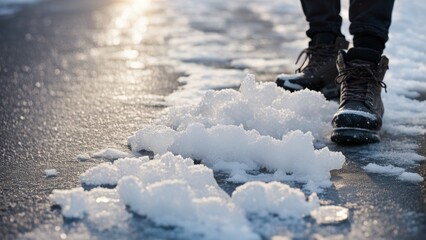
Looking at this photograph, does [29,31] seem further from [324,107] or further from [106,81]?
[324,107]

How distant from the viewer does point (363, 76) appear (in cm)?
246

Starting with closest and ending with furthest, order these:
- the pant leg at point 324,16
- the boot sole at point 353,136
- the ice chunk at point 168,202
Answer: the ice chunk at point 168,202 → the boot sole at point 353,136 → the pant leg at point 324,16

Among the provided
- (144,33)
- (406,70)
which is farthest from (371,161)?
(144,33)

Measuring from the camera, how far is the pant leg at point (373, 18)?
2.53 metres

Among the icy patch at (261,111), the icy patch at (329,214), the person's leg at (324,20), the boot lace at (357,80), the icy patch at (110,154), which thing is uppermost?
the person's leg at (324,20)

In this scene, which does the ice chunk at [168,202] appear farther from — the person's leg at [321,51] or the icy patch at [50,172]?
the person's leg at [321,51]

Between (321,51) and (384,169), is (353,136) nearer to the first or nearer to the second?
(384,169)

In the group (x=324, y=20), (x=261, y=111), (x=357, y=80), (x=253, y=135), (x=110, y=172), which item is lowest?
(x=110, y=172)

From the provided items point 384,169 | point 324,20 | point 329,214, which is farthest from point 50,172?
point 324,20

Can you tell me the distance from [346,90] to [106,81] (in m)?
1.33

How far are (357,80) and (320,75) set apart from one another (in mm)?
413

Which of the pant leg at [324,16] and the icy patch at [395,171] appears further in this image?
the pant leg at [324,16]

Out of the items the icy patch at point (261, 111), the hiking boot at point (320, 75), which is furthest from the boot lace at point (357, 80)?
the hiking boot at point (320, 75)

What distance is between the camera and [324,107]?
8.16 feet
